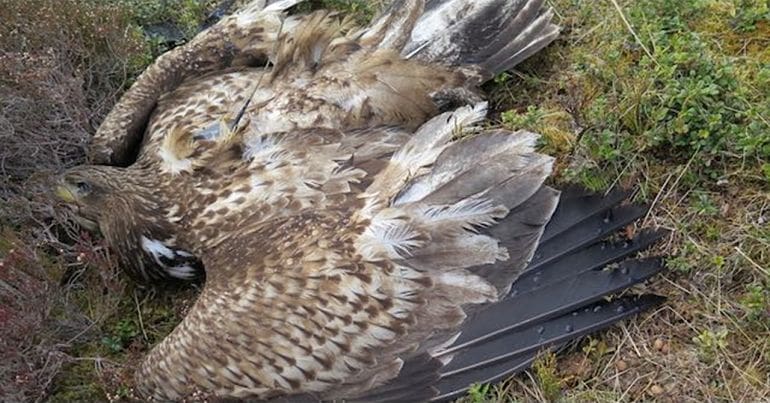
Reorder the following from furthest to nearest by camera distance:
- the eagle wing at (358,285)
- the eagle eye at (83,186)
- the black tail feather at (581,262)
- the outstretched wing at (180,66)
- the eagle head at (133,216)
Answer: the outstretched wing at (180,66)
the eagle eye at (83,186)
the eagle head at (133,216)
the black tail feather at (581,262)
the eagle wing at (358,285)

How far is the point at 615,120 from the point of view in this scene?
4.30 metres

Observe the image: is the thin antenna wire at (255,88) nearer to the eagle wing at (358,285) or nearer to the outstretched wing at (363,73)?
the outstretched wing at (363,73)

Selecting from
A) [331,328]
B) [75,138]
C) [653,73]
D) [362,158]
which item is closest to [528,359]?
[331,328]

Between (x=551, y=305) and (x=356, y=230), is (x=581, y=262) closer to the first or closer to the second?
(x=551, y=305)

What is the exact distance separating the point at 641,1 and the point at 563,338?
192 cm

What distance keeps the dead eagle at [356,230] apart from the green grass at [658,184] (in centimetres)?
16

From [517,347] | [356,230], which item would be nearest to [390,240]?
[356,230]

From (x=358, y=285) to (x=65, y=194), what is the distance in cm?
169

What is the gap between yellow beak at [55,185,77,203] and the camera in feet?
14.5

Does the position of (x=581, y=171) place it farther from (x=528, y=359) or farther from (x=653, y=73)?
(x=528, y=359)

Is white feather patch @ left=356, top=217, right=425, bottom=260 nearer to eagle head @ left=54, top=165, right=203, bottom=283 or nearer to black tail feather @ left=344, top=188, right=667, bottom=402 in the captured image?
black tail feather @ left=344, top=188, right=667, bottom=402

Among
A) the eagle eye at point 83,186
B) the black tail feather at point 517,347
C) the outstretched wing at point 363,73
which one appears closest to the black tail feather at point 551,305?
the black tail feather at point 517,347

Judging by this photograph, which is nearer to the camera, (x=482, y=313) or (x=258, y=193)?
(x=482, y=313)

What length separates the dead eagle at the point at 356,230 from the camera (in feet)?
12.3
